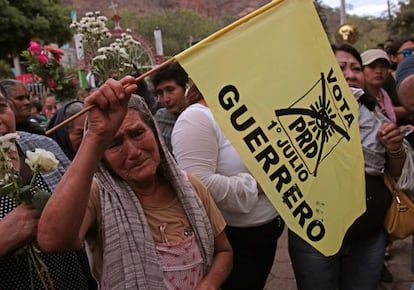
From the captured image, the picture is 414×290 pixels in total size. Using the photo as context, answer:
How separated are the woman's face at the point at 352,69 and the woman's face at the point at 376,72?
1.78ft

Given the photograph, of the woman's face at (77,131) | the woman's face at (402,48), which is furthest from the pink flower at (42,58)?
the woman's face at (402,48)

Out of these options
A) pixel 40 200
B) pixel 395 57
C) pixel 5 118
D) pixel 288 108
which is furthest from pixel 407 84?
pixel 395 57

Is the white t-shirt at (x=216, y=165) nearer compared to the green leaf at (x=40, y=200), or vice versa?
the green leaf at (x=40, y=200)

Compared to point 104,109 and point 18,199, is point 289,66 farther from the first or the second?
point 18,199

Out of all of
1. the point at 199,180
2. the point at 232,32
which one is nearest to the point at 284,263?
the point at 199,180

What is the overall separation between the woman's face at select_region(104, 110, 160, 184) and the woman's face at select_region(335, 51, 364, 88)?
1.24 m

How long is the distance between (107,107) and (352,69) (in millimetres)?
1518

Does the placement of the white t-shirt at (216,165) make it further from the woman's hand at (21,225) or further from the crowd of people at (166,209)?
the woman's hand at (21,225)

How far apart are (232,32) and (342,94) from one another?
0.50 m

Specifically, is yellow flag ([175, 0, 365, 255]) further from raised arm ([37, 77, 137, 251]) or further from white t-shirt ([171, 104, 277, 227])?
white t-shirt ([171, 104, 277, 227])

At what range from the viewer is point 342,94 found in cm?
151

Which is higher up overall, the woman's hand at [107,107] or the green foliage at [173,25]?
the green foliage at [173,25]

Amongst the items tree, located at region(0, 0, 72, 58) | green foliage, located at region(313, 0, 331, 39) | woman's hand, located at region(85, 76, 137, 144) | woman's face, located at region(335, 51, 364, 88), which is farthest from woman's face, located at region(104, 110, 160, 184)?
→ tree, located at region(0, 0, 72, 58)

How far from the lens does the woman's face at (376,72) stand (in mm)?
2748
